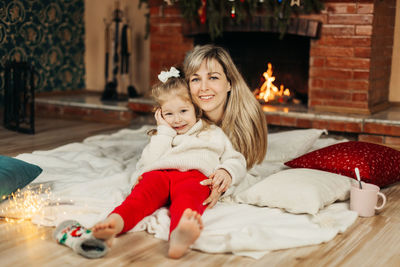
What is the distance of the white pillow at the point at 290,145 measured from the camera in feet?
8.42

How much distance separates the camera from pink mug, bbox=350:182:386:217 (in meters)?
1.83

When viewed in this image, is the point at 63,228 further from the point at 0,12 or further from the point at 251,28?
the point at 0,12

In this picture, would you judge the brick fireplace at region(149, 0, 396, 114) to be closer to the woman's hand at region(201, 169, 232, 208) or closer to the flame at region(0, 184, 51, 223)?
the woman's hand at region(201, 169, 232, 208)

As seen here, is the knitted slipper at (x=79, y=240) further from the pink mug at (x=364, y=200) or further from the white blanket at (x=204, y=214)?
the pink mug at (x=364, y=200)

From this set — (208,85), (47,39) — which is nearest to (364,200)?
(208,85)

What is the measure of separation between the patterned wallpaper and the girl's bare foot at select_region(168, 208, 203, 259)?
3.27m

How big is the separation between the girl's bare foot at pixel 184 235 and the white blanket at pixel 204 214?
0.09 metres

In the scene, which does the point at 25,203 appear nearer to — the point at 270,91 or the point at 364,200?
the point at 364,200

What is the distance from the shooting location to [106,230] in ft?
4.73

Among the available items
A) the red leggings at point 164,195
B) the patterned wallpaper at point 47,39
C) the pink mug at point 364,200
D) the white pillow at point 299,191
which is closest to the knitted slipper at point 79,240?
the red leggings at point 164,195

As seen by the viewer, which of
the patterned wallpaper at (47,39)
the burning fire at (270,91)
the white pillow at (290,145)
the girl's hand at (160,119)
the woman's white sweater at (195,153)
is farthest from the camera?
the patterned wallpaper at (47,39)

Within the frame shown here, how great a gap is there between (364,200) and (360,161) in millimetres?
322

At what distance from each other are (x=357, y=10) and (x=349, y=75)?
0.43 metres

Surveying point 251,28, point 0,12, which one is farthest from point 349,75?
point 0,12
